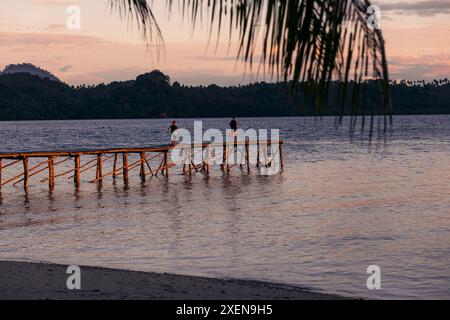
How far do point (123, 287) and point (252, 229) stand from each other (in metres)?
12.3

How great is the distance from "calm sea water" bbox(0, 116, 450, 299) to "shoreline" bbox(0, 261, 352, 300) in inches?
76.8

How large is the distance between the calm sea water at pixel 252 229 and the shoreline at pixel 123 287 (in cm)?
195

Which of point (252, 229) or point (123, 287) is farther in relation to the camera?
point (252, 229)

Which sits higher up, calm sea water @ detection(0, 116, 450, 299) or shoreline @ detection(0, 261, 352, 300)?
shoreline @ detection(0, 261, 352, 300)

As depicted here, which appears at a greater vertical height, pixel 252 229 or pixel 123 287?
pixel 123 287

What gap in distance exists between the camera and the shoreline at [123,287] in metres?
10.5

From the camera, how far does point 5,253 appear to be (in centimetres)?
1747

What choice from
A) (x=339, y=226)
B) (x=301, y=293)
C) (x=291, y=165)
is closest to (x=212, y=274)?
(x=301, y=293)

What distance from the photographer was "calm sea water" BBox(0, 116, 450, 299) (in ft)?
52.1

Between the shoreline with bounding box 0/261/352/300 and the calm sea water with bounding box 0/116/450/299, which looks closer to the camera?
the shoreline with bounding box 0/261/352/300

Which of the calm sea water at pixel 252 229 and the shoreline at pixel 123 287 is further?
the calm sea water at pixel 252 229

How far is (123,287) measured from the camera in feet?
37.6

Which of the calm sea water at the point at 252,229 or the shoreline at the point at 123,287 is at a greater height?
the shoreline at the point at 123,287

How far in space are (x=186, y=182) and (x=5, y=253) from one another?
2641 cm
